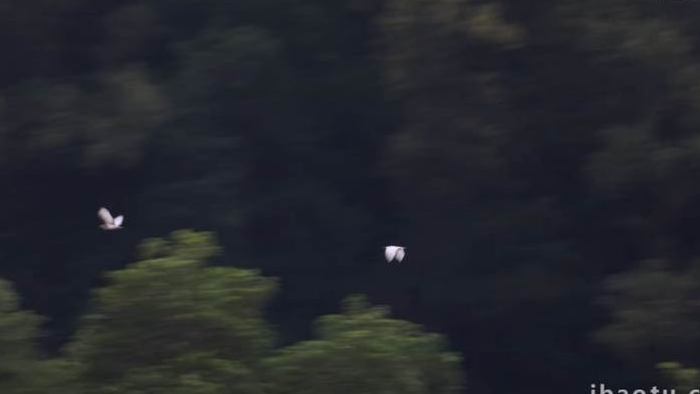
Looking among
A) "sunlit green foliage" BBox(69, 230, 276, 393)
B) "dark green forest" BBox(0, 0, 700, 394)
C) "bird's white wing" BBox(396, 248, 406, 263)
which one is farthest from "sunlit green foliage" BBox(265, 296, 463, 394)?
"bird's white wing" BBox(396, 248, 406, 263)

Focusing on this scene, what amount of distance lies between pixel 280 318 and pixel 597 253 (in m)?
2.52

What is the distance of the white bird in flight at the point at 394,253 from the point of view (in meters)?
11.8

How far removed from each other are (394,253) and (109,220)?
82.7 inches

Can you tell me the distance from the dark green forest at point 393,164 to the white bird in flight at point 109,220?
0.23 metres

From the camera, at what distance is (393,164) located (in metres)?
11.7

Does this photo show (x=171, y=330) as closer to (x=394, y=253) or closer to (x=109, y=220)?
(x=109, y=220)

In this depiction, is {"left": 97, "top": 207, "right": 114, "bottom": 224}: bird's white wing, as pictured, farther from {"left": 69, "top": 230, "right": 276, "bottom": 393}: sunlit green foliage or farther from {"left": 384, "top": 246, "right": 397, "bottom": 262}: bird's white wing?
{"left": 69, "top": 230, "right": 276, "bottom": 393}: sunlit green foliage

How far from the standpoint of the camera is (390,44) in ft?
37.7

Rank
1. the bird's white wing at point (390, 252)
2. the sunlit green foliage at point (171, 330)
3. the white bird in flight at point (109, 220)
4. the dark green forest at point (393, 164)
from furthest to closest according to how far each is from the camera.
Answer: the bird's white wing at point (390, 252) < the white bird in flight at point (109, 220) < the dark green forest at point (393, 164) < the sunlit green foliage at point (171, 330)

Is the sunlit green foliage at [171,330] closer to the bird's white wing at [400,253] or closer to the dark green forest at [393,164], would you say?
the dark green forest at [393,164]

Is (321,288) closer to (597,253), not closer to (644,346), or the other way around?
(597,253)

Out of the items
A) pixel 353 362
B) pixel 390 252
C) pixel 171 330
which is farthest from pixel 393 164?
pixel 171 330

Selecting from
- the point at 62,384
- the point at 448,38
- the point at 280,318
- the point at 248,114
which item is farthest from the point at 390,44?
the point at 62,384

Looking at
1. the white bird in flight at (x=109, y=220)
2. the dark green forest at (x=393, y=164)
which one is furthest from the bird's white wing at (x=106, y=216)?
the dark green forest at (x=393, y=164)
